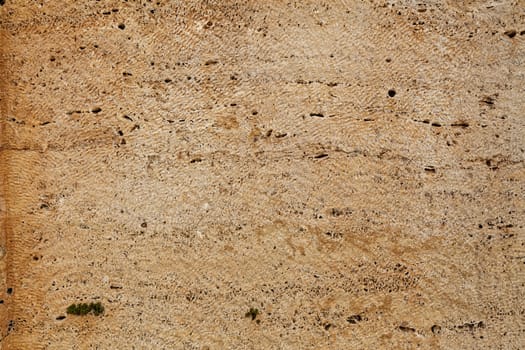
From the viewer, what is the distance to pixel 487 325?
2.15 metres

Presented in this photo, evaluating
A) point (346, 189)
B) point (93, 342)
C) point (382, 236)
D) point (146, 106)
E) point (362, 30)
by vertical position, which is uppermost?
point (362, 30)

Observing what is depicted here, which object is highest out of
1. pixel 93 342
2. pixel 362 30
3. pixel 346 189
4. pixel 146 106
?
pixel 362 30

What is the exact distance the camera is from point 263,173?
7.09 feet

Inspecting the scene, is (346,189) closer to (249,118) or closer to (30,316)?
(249,118)

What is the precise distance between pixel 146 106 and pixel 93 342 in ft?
4.22

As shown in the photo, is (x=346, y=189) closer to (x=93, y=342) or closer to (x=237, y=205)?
(x=237, y=205)

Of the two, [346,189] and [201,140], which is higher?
[201,140]

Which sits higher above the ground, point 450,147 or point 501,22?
point 501,22

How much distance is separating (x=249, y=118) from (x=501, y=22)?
1.46m

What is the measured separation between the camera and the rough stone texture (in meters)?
2.14

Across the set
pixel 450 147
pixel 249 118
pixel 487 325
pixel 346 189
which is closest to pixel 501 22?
pixel 450 147

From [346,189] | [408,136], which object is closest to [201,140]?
[346,189]

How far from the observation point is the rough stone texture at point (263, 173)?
7.04 ft

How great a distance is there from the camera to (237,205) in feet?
7.07
